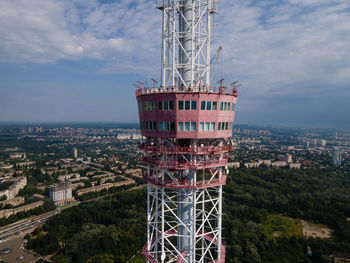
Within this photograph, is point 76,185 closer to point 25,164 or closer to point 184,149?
point 25,164

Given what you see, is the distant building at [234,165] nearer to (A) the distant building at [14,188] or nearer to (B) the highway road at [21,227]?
(B) the highway road at [21,227]

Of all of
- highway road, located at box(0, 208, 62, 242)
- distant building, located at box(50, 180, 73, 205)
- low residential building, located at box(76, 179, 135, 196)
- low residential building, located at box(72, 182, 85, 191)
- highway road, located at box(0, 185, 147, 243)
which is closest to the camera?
highway road, located at box(0, 185, 147, 243)

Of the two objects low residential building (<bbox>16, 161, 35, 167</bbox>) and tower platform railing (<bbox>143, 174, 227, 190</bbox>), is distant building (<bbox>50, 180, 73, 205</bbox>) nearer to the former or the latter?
low residential building (<bbox>16, 161, 35, 167</bbox>)

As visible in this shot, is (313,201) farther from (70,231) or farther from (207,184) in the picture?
(207,184)

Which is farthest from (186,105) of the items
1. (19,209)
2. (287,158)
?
(287,158)

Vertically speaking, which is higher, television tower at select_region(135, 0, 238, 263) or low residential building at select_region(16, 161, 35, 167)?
television tower at select_region(135, 0, 238, 263)

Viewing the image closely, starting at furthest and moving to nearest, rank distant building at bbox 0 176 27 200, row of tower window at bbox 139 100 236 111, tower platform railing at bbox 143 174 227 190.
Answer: distant building at bbox 0 176 27 200, tower platform railing at bbox 143 174 227 190, row of tower window at bbox 139 100 236 111

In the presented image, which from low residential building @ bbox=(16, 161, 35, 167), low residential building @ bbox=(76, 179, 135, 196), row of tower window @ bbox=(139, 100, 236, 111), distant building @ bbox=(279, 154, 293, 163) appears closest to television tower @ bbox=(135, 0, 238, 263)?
row of tower window @ bbox=(139, 100, 236, 111)
